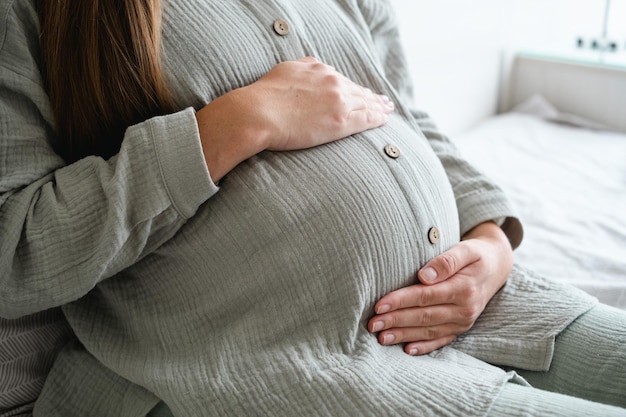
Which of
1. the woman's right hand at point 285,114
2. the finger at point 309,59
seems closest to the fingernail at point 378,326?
the woman's right hand at point 285,114

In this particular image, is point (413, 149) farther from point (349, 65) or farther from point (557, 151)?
point (557, 151)

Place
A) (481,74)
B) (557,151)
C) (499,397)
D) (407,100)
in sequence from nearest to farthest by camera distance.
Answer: (499,397) < (407,100) < (557,151) < (481,74)

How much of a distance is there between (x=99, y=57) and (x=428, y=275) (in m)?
0.54

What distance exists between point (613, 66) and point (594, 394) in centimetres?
A: 141

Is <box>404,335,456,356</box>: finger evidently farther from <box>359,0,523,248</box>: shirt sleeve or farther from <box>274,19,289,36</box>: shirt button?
<box>274,19,289,36</box>: shirt button

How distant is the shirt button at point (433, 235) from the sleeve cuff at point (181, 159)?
321mm

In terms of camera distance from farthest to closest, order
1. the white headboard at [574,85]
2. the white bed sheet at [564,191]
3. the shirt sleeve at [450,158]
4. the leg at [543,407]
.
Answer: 1. the white headboard at [574,85]
2. the white bed sheet at [564,191]
3. the shirt sleeve at [450,158]
4. the leg at [543,407]

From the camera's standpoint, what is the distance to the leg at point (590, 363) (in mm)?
853

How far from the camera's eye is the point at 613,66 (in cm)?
195

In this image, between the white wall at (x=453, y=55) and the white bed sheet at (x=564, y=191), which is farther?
the white wall at (x=453, y=55)

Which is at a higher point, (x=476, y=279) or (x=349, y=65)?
(x=349, y=65)

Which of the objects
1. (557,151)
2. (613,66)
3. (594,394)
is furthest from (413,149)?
(613,66)

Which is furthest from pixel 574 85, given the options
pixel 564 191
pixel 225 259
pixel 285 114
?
pixel 225 259

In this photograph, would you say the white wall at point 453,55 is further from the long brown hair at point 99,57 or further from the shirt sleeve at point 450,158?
the long brown hair at point 99,57
